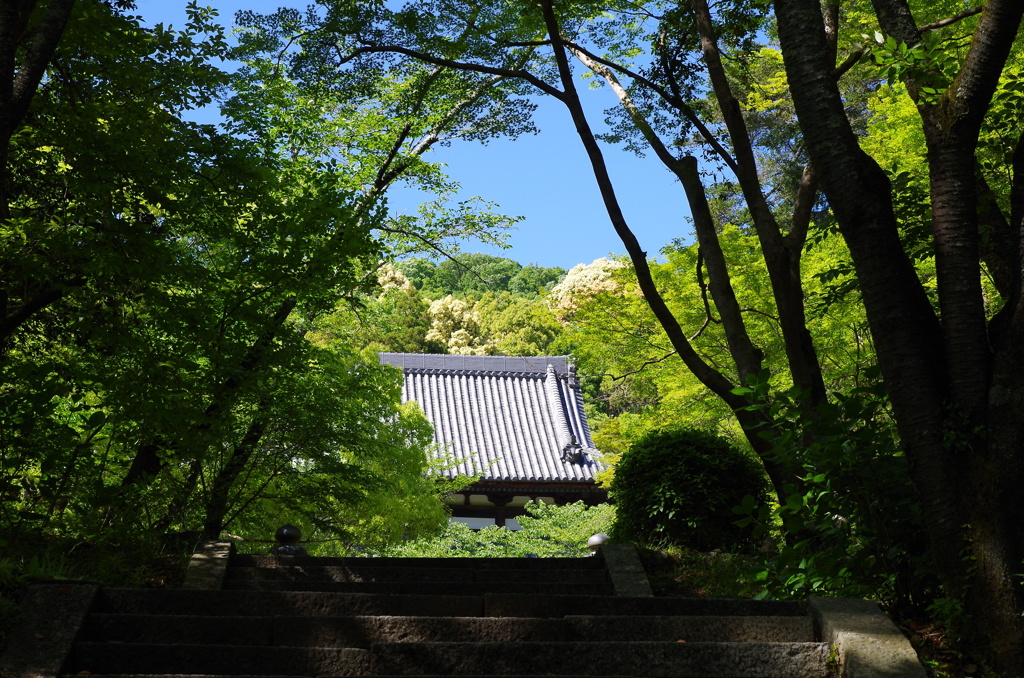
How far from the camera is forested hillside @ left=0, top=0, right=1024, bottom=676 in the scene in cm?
403

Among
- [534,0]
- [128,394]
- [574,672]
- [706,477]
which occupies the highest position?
[534,0]

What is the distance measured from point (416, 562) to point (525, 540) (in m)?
7.72

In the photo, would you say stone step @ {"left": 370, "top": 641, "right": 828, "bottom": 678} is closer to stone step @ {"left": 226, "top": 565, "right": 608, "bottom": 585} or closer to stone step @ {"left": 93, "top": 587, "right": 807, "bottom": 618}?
stone step @ {"left": 93, "top": 587, "right": 807, "bottom": 618}

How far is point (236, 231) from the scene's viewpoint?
682cm

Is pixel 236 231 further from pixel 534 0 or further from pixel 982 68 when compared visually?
pixel 982 68

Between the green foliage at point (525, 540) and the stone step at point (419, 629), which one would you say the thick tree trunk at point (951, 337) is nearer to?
the stone step at point (419, 629)

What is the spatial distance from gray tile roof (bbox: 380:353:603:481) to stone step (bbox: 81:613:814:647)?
1477 centimetres

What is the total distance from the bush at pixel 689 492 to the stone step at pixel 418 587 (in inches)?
52.5

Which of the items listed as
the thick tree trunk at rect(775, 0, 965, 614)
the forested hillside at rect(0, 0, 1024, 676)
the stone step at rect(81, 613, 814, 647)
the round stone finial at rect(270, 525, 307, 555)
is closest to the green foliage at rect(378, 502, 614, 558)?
the forested hillside at rect(0, 0, 1024, 676)

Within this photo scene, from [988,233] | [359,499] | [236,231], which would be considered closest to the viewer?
[988,233]

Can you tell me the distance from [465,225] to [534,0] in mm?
4638

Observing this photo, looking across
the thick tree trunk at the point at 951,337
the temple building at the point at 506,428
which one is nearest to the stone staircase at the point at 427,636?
the thick tree trunk at the point at 951,337

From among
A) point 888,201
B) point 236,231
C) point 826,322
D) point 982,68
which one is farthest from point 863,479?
point 826,322

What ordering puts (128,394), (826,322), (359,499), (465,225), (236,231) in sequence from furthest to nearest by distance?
(465,225) → (826,322) → (359,499) → (236,231) → (128,394)
